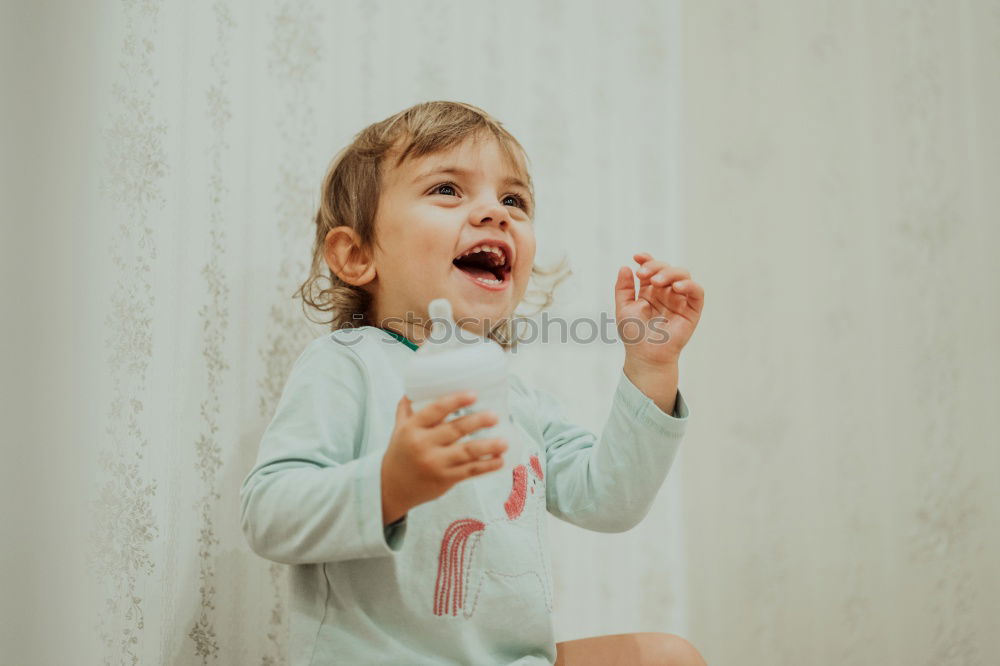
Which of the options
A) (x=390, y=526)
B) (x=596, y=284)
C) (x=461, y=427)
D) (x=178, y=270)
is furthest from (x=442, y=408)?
(x=596, y=284)

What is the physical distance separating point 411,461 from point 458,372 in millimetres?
72

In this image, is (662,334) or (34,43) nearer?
(662,334)

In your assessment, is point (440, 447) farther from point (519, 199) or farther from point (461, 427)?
point (519, 199)

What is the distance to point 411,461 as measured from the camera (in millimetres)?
563

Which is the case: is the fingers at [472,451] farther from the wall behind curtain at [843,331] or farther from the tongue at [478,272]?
the wall behind curtain at [843,331]

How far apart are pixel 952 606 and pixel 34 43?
1508 mm

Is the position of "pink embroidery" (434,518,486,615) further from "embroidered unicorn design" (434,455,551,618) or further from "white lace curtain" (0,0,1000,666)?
"white lace curtain" (0,0,1000,666)

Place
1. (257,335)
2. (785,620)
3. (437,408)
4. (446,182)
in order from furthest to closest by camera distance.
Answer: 1. (785,620)
2. (257,335)
3. (446,182)
4. (437,408)

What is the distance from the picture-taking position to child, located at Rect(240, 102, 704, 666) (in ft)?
2.11

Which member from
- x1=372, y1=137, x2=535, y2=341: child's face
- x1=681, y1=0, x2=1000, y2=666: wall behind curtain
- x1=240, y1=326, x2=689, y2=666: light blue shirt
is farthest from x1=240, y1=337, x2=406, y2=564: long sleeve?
x1=681, y1=0, x2=1000, y2=666: wall behind curtain

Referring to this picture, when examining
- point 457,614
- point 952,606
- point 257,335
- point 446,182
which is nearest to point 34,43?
point 257,335

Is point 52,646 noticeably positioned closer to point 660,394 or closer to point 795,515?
point 660,394

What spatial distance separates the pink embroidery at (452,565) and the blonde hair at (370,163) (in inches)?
10.7

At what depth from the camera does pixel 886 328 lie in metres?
1.30
